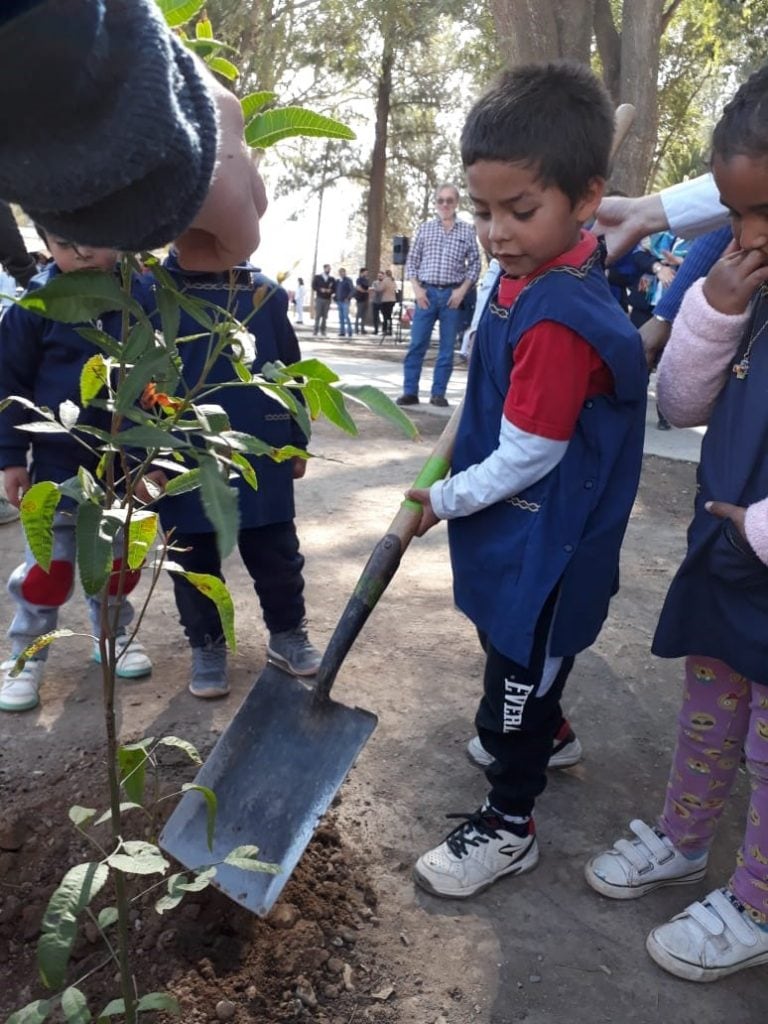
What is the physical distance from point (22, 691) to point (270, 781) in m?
0.98

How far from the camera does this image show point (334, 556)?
4012 mm

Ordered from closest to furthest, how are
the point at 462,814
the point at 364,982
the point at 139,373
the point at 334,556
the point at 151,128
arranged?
the point at 151,128 → the point at 139,373 → the point at 364,982 → the point at 462,814 → the point at 334,556

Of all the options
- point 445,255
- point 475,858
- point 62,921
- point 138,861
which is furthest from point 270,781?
point 445,255

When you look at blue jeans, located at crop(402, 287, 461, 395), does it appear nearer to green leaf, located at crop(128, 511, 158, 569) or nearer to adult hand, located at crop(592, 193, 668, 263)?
adult hand, located at crop(592, 193, 668, 263)

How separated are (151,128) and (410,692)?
2.20 meters

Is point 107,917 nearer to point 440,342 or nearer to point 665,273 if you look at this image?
point 665,273

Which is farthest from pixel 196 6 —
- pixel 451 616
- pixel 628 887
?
pixel 451 616

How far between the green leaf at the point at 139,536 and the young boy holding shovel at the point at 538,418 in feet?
2.43

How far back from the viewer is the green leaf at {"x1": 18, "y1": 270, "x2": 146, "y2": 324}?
1.02 metres

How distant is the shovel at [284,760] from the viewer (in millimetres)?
1956

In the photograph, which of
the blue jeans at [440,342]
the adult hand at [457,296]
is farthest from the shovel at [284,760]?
the adult hand at [457,296]

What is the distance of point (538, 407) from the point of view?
1.79m

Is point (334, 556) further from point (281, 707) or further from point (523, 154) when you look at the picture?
point (523, 154)

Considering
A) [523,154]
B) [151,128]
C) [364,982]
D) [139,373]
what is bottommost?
[364,982]
